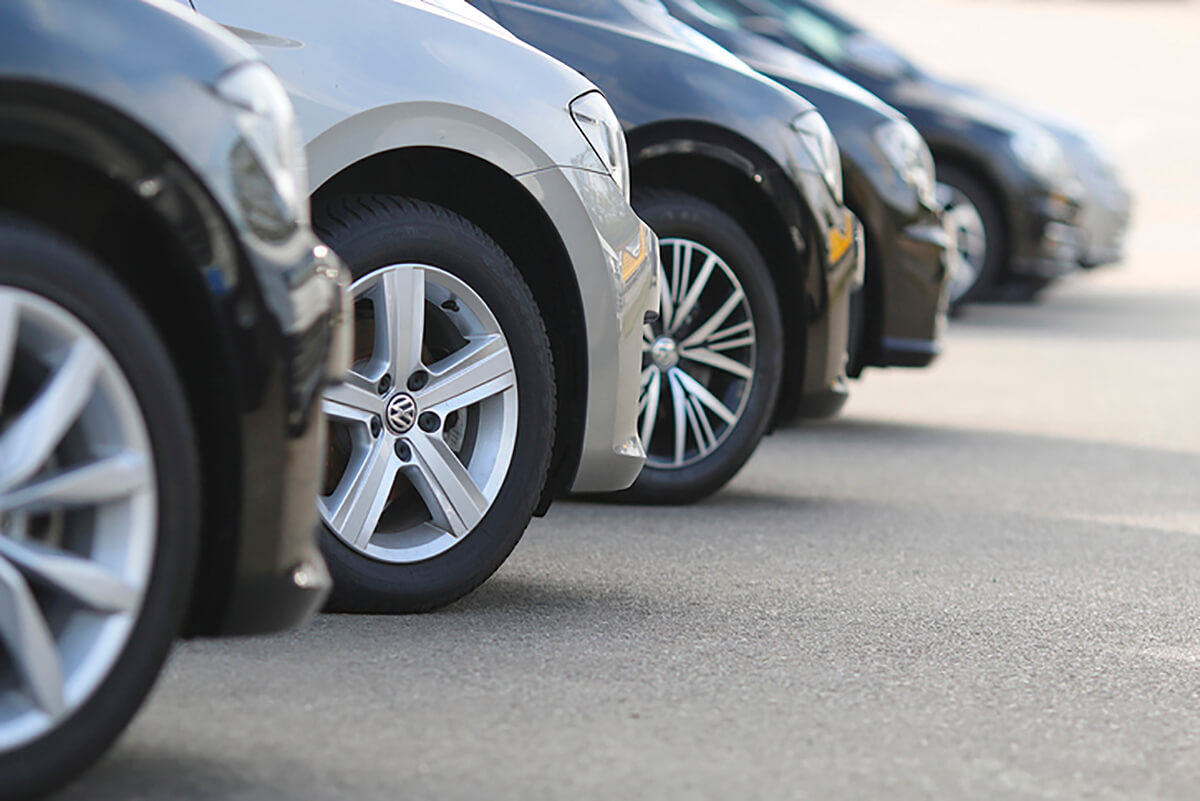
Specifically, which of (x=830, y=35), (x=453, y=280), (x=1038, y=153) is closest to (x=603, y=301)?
(x=453, y=280)

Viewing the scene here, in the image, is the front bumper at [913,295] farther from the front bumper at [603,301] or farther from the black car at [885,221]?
the front bumper at [603,301]

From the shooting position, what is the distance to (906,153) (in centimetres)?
775

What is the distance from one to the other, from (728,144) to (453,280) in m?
2.02

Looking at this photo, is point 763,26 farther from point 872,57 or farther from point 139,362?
point 139,362

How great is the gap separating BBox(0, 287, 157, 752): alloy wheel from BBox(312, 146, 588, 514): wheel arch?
1749 mm

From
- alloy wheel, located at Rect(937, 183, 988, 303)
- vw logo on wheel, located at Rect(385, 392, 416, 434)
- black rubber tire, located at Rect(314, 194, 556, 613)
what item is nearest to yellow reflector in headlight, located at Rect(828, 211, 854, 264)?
black rubber tire, located at Rect(314, 194, 556, 613)

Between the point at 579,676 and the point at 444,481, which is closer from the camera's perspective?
the point at 579,676

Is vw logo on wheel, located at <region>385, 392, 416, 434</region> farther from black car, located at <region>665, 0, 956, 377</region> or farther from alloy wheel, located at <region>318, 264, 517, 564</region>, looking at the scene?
black car, located at <region>665, 0, 956, 377</region>

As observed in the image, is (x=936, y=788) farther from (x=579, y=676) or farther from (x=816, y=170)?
(x=816, y=170)

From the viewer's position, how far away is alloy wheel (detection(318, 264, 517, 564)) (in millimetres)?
4418

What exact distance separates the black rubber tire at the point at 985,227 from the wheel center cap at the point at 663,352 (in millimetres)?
7907

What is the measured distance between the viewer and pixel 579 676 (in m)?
3.96

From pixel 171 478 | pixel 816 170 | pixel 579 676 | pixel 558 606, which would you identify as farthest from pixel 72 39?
pixel 816 170

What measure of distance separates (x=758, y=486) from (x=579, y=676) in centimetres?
316
